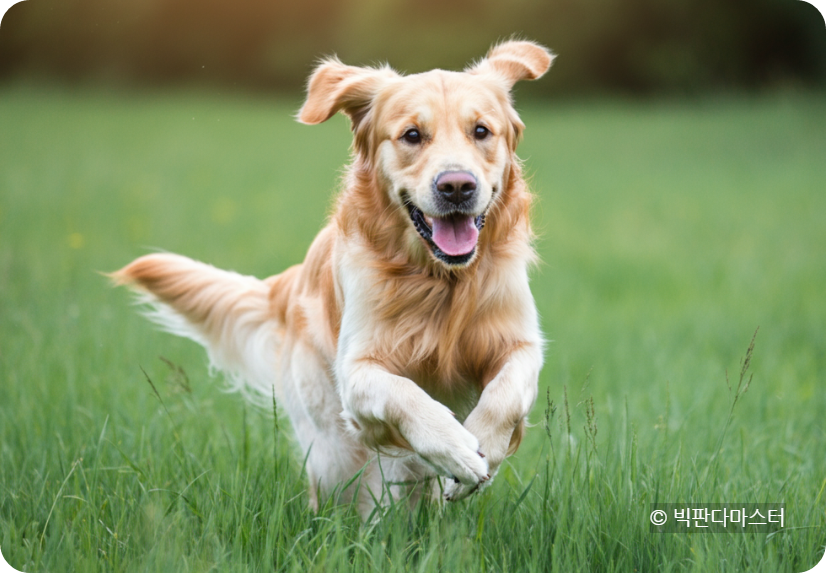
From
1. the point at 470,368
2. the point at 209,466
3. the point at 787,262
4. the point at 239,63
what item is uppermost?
the point at 239,63

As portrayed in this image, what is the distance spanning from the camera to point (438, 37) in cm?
520

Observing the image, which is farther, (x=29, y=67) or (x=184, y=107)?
(x=184, y=107)

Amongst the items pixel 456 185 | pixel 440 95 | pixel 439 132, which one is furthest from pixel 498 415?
pixel 440 95

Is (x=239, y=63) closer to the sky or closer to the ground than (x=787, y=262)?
closer to the sky

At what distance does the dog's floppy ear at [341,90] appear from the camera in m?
3.03

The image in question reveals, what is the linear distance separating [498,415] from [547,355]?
2.79 m

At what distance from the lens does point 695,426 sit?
391 centimetres

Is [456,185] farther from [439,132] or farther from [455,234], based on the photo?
[439,132]

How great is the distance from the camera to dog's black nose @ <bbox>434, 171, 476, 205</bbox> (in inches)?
102

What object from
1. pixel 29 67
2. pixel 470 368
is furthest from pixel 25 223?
pixel 470 368

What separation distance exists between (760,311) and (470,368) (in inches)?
153

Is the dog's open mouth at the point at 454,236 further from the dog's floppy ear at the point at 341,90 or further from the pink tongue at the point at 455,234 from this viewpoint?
the dog's floppy ear at the point at 341,90

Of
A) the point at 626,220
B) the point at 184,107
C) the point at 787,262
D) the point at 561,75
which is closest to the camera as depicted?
the point at 561,75

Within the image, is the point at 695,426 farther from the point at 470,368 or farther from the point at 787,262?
the point at 787,262
